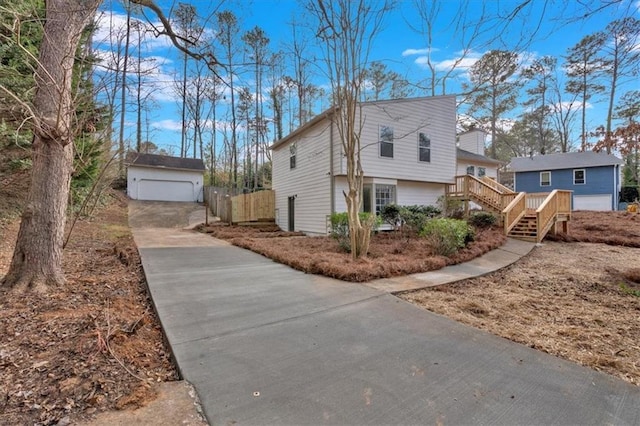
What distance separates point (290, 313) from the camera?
368 centimetres

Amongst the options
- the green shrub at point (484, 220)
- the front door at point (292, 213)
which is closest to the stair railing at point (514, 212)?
the green shrub at point (484, 220)

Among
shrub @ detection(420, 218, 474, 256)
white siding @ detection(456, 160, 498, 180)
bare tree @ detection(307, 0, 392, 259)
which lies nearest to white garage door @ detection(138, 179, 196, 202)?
white siding @ detection(456, 160, 498, 180)

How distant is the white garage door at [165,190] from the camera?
23.7 meters

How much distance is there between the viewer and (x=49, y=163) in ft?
13.4

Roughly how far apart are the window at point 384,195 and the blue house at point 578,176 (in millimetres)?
17751

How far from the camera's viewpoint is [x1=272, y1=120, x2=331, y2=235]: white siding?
38.3ft

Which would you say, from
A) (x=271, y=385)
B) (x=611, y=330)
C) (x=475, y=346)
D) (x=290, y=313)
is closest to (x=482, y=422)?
(x=475, y=346)

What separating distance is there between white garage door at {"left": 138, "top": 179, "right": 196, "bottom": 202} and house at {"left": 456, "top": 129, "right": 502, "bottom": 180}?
20.3m

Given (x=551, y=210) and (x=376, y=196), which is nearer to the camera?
(x=551, y=210)

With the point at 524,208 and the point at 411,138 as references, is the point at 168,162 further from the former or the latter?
the point at 524,208

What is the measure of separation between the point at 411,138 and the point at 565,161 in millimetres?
17954

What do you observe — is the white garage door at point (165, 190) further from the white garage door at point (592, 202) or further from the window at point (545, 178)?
the white garage door at point (592, 202)

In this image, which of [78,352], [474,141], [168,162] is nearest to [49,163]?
[78,352]

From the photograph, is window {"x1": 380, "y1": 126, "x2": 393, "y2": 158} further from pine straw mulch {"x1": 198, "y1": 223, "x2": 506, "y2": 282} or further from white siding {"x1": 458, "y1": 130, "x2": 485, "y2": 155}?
white siding {"x1": 458, "y1": 130, "x2": 485, "y2": 155}
